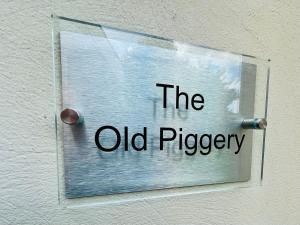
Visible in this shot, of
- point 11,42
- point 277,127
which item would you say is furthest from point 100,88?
point 277,127

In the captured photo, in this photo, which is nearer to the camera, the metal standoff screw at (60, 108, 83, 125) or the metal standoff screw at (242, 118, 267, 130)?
the metal standoff screw at (60, 108, 83, 125)

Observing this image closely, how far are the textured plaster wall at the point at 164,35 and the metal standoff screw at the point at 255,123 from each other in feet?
0.33

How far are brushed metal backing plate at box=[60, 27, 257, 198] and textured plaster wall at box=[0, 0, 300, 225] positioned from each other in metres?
0.03

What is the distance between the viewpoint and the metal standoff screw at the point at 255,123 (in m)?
0.43

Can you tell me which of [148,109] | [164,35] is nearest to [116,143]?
[148,109]

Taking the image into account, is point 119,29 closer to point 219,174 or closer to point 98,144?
point 98,144

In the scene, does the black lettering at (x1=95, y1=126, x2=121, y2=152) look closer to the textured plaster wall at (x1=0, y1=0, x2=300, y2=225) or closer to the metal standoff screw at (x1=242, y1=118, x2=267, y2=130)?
the textured plaster wall at (x1=0, y1=0, x2=300, y2=225)

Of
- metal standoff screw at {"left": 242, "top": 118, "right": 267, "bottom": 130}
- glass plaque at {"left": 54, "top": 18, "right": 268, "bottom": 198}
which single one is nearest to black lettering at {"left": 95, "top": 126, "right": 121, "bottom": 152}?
glass plaque at {"left": 54, "top": 18, "right": 268, "bottom": 198}

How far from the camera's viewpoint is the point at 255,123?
44cm

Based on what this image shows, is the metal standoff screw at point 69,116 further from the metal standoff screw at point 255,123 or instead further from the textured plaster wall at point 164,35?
the metal standoff screw at point 255,123

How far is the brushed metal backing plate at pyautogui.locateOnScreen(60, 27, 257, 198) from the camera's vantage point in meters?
0.33

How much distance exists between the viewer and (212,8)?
0.42 m

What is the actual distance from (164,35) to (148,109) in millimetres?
175

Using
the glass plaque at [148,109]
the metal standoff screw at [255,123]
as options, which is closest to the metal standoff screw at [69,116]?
the glass plaque at [148,109]
